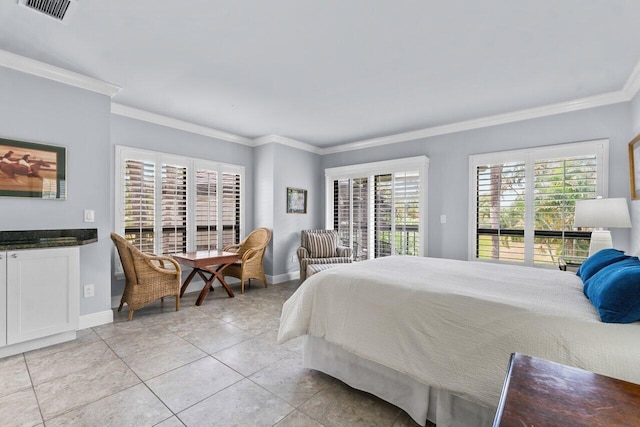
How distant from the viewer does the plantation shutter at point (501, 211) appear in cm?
390

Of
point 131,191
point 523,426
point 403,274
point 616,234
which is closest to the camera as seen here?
point 523,426

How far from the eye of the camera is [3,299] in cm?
244

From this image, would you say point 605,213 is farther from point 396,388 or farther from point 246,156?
point 246,156

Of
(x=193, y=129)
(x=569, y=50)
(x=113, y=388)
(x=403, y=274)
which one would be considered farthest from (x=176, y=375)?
(x=569, y=50)

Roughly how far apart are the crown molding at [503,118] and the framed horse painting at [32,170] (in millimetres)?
4250

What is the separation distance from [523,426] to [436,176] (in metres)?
4.37

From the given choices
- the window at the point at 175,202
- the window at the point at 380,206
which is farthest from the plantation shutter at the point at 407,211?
the window at the point at 175,202

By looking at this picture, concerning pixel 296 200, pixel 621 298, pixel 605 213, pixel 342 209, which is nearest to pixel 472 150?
A: pixel 605 213

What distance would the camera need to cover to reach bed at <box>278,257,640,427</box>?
4.42 feet

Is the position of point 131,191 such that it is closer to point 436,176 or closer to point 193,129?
point 193,129

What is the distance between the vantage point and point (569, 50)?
8.14 feet

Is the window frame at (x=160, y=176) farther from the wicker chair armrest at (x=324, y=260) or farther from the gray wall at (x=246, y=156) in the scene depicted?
the wicker chair armrest at (x=324, y=260)

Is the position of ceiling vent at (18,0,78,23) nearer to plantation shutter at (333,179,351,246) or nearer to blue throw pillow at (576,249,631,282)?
blue throw pillow at (576,249,631,282)

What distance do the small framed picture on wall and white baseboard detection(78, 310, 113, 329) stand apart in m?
3.02
